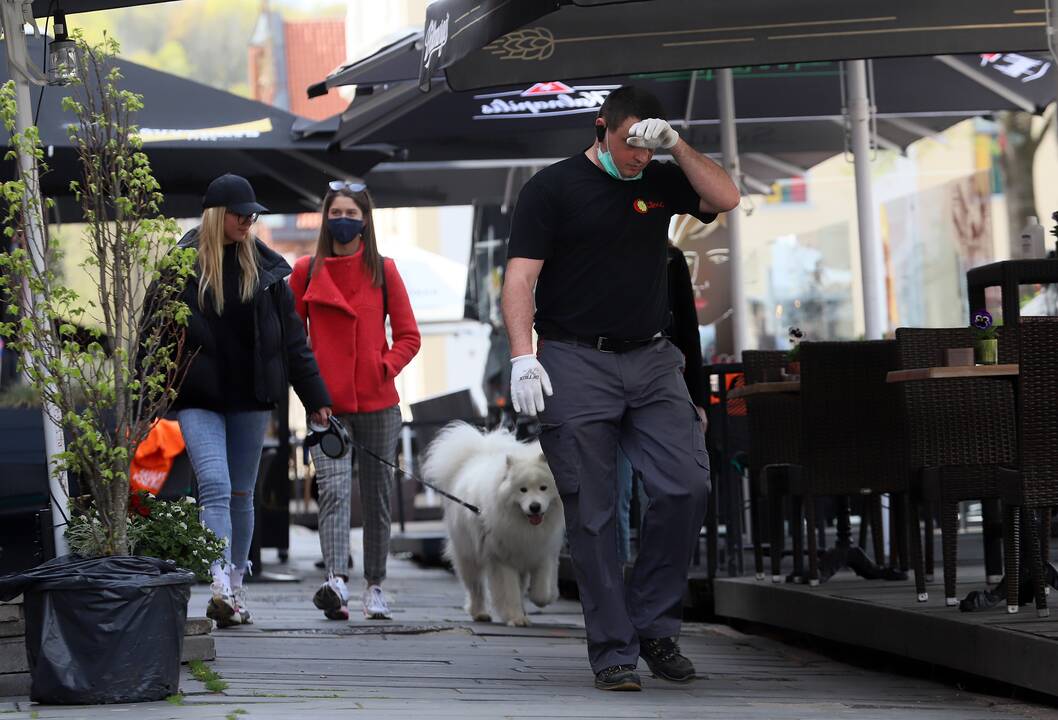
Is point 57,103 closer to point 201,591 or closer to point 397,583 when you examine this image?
point 201,591

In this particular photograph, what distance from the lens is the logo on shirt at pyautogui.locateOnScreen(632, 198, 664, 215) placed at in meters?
5.69

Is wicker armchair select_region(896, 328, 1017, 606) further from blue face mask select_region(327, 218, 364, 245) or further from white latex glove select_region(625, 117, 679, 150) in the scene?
blue face mask select_region(327, 218, 364, 245)

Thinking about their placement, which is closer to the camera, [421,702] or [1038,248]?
[421,702]

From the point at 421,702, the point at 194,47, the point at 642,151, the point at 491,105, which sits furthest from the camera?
the point at 194,47

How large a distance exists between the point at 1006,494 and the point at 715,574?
10.1 feet

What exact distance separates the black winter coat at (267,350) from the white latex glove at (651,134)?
7.31 ft

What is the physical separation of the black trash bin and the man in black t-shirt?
1.38 m

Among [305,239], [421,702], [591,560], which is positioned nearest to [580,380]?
[591,560]

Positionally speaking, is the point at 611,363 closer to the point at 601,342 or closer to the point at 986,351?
the point at 601,342

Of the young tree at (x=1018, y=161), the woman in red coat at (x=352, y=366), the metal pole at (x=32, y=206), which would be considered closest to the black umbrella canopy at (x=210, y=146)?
the woman in red coat at (x=352, y=366)

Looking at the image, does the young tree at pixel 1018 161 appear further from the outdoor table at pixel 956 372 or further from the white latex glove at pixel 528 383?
the white latex glove at pixel 528 383

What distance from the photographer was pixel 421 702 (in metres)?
4.99

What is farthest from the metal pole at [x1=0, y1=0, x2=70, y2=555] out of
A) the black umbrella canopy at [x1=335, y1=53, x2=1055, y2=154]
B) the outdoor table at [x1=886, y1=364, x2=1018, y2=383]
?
the black umbrella canopy at [x1=335, y1=53, x2=1055, y2=154]

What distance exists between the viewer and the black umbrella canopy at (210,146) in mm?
10031
